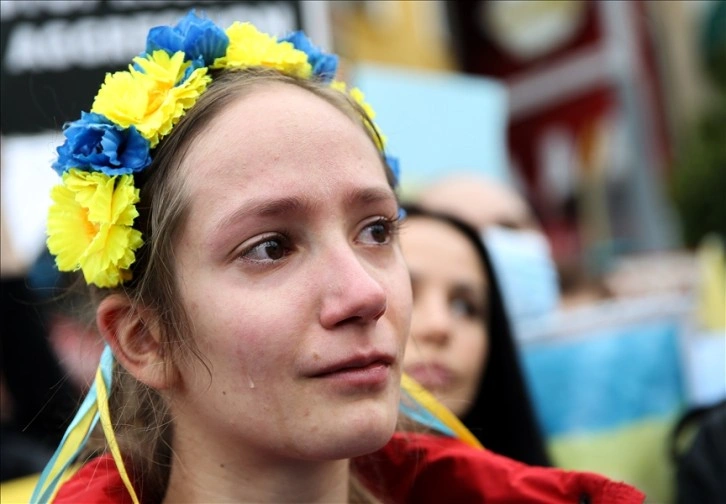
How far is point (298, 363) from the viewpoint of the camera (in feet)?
5.08

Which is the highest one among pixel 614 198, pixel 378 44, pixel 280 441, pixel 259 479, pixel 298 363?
pixel 298 363

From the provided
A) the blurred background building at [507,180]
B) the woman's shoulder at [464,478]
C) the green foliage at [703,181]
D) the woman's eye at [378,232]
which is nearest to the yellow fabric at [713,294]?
the blurred background building at [507,180]

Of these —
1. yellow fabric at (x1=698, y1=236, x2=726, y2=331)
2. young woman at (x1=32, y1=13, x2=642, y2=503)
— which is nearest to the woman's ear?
young woman at (x1=32, y1=13, x2=642, y2=503)

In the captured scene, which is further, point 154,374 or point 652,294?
point 652,294

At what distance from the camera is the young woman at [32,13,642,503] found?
61.6 inches

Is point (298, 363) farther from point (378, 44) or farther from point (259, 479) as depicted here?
point (378, 44)

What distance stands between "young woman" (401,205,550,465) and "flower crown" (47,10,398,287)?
1315 mm

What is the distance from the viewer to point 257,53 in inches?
74.1

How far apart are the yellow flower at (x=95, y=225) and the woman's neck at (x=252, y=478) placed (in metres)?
0.34

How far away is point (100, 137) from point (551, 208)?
1295 centimetres

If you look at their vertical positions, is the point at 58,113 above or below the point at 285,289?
below

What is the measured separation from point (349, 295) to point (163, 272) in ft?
1.11

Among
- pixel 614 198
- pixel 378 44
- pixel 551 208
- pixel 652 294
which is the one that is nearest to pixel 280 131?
pixel 652 294

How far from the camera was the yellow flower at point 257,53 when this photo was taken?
6.13ft
